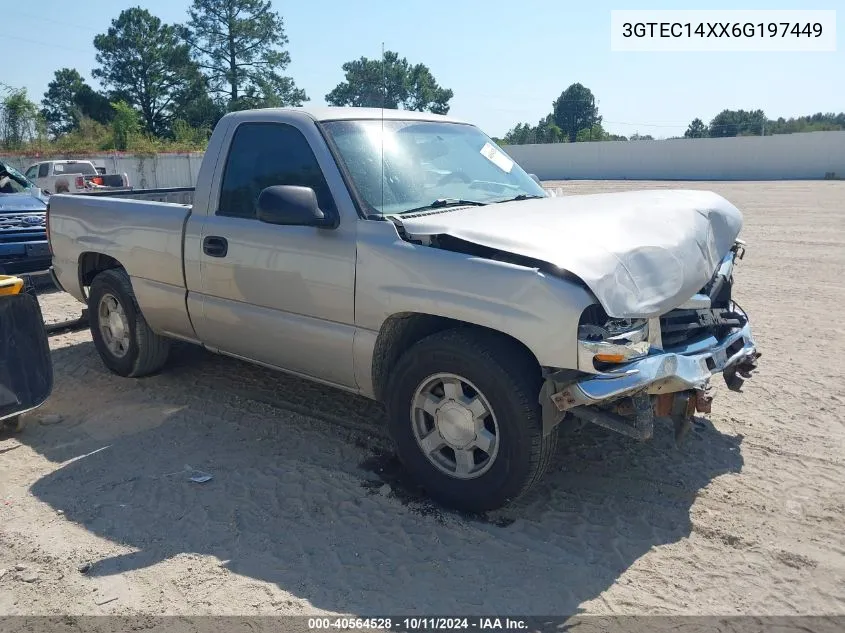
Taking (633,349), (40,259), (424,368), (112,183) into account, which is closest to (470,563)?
(424,368)

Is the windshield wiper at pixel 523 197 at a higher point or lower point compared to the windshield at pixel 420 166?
lower

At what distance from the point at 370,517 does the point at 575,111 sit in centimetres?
7575

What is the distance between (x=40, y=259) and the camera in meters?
9.52

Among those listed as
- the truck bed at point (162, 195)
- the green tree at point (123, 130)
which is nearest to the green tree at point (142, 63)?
the green tree at point (123, 130)

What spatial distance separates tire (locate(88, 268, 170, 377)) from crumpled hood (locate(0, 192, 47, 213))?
16.0 feet

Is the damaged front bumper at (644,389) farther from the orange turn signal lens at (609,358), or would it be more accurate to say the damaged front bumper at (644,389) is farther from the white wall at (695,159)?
the white wall at (695,159)

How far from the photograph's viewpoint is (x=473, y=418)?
358 centimetres

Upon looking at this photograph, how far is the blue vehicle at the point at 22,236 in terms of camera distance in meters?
9.27

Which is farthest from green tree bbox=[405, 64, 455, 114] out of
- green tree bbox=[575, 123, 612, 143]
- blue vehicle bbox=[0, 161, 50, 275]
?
green tree bbox=[575, 123, 612, 143]

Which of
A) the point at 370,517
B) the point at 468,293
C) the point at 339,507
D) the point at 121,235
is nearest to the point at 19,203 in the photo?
the point at 121,235

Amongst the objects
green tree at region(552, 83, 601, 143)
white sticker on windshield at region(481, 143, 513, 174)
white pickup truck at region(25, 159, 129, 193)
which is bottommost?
white sticker on windshield at region(481, 143, 513, 174)

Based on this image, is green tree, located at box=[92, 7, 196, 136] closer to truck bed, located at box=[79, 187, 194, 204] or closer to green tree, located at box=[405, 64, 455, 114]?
green tree, located at box=[405, 64, 455, 114]

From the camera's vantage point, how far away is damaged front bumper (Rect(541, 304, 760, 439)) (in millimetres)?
3172

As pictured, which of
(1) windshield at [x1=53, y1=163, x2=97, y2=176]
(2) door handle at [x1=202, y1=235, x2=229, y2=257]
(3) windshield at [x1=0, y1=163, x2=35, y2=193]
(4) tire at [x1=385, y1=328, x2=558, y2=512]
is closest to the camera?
(4) tire at [x1=385, y1=328, x2=558, y2=512]
